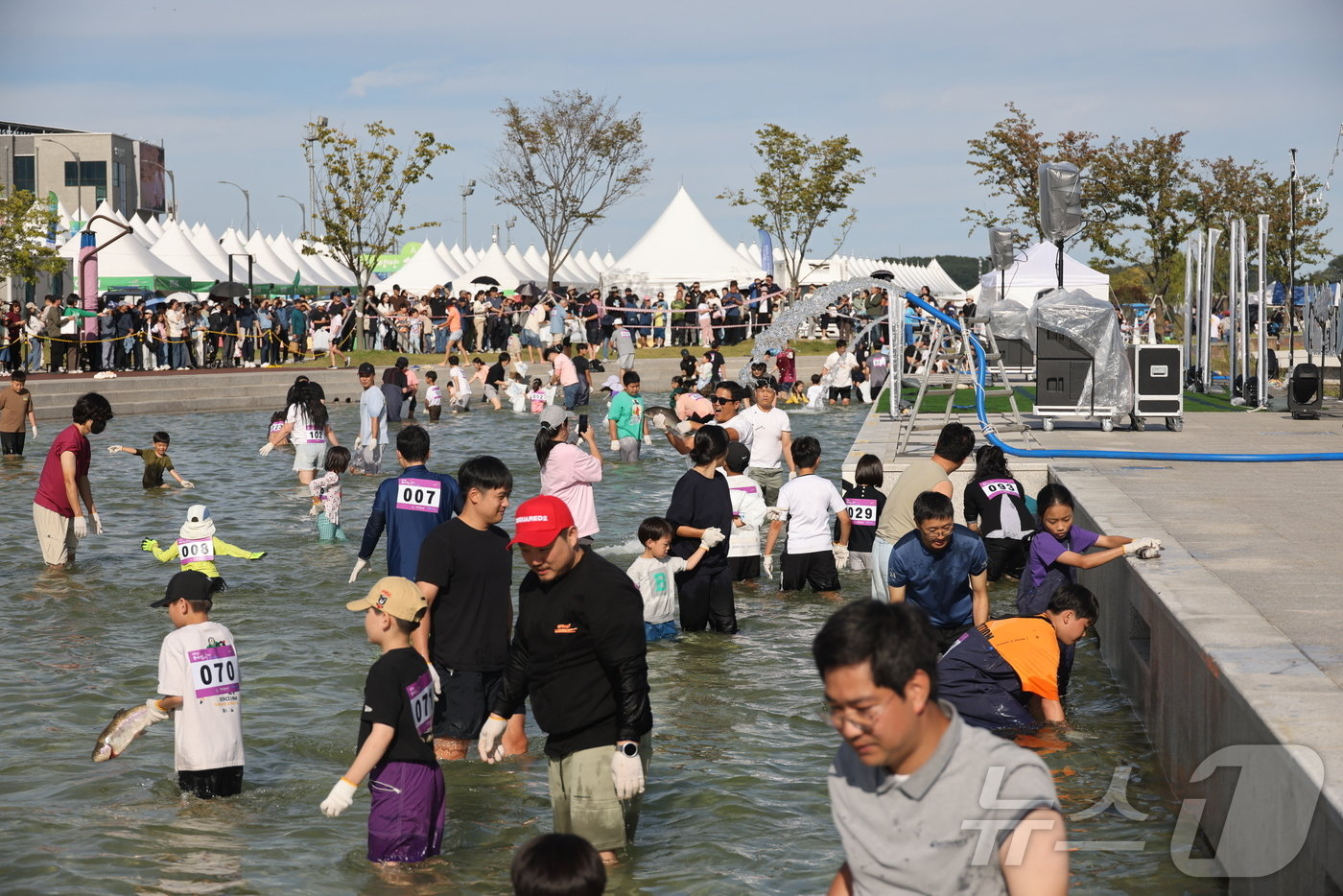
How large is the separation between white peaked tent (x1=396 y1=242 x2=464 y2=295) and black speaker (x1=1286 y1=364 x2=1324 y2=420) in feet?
131

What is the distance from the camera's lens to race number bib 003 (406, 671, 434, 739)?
5.80 meters

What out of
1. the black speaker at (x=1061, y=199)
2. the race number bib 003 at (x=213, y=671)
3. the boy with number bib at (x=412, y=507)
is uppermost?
the black speaker at (x=1061, y=199)

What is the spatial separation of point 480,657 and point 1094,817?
317cm

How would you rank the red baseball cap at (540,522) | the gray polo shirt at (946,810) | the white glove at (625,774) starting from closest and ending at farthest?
the gray polo shirt at (946,810) → the red baseball cap at (540,522) → the white glove at (625,774)

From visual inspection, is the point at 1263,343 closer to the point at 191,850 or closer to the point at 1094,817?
the point at 1094,817

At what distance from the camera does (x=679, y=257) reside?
50.7 meters

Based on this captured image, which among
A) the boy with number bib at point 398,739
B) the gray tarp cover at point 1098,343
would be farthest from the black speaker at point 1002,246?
the boy with number bib at point 398,739

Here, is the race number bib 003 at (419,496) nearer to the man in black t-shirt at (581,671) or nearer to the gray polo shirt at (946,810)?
the man in black t-shirt at (581,671)

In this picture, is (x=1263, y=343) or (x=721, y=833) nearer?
(x=721, y=833)

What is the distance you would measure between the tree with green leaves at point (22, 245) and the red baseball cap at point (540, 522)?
4605cm

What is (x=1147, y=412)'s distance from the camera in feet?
64.5

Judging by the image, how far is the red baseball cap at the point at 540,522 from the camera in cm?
552

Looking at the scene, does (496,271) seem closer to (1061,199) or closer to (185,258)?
(185,258)

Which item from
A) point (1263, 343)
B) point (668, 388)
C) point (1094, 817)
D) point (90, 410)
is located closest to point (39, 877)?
point (1094, 817)
